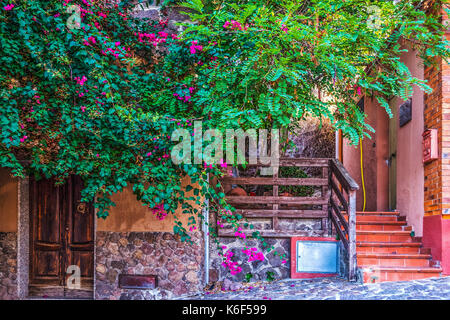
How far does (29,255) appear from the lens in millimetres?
6590

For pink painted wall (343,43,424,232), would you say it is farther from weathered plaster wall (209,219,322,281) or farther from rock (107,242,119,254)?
rock (107,242,119,254)

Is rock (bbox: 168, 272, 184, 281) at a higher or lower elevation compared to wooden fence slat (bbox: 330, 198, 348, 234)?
lower

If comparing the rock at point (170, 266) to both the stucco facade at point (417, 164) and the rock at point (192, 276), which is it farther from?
the stucco facade at point (417, 164)

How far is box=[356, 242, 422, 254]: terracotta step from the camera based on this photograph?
254 inches

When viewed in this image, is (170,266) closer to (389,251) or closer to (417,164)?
(389,251)

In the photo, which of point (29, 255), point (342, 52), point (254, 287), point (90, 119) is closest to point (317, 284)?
point (254, 287)

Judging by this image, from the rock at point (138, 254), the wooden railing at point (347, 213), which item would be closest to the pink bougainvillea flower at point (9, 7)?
the rock at point (138, 254)

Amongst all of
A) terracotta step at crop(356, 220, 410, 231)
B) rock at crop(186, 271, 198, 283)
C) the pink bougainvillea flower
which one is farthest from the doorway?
the pink bougainvillea flower

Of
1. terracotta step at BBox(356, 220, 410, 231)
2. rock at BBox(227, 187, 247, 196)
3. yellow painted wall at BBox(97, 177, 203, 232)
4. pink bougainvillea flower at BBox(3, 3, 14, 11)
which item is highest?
pink bougainvillea flower at BBox(3, 3, 14, 11)

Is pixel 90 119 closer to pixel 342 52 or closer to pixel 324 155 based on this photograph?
pixel 342 52

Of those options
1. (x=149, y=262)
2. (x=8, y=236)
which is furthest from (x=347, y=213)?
(x=8, y=236)

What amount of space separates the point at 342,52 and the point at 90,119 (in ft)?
10.7

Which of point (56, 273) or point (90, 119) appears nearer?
point (90, 119)

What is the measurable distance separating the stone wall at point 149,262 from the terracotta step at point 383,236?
2782 millimetres
